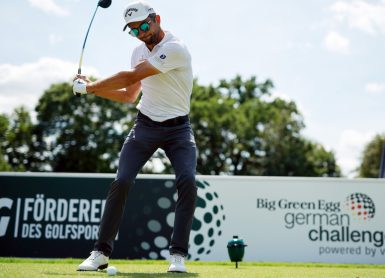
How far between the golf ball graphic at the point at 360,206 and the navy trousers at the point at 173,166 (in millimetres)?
6813

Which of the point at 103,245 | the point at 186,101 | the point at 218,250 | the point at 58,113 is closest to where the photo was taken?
the point at 103,245

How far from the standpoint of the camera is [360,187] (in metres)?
10.4

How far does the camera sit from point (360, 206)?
1029 cm

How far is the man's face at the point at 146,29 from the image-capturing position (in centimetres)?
412

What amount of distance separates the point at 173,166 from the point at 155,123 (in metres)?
0.40

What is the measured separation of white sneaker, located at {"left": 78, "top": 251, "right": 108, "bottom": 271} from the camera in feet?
13.0

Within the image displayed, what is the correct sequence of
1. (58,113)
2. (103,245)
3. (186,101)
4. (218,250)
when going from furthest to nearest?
1. (58,113)
2. (218,250)
3. (186,101)
4. (103,245)

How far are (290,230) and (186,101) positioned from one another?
6.44 meters

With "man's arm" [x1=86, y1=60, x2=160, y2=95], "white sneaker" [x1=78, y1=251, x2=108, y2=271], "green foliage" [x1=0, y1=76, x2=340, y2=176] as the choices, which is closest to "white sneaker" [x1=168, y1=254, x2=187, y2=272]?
"white sneaker" [x1=78, y1=251, x2=108, y2=271]

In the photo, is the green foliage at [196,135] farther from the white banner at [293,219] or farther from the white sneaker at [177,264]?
the white sneaker at [177,264]

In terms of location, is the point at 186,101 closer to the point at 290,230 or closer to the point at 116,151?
the point at 290,230

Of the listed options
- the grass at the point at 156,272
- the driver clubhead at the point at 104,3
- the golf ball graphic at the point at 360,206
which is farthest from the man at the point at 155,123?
the golf ball graphic at the point at 360,206

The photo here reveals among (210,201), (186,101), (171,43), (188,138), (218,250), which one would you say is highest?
(171,43)

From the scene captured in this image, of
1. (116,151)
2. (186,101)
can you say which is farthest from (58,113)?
(186,101)
